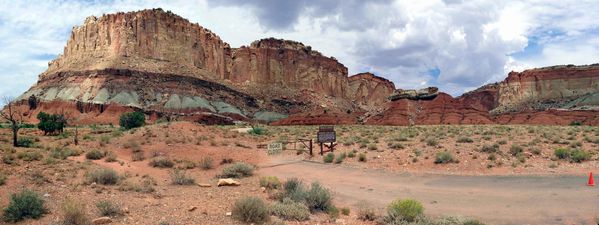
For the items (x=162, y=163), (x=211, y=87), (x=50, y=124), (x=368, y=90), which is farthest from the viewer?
(x=368, y=90)

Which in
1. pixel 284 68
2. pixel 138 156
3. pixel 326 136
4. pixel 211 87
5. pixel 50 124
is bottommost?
pixel 138 156

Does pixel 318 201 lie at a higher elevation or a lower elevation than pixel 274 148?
lower

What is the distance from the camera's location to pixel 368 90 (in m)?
143

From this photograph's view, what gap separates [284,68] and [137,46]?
4114 cm

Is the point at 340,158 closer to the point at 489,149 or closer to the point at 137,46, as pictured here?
the point at 489,149

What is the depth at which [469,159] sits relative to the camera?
1914 centimetres

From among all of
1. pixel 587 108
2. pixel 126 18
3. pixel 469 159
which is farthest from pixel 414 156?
pixel 126 18

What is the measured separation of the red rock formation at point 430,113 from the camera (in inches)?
2680

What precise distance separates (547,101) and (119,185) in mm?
104677

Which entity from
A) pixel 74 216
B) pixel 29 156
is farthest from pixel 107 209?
pixel 29 156

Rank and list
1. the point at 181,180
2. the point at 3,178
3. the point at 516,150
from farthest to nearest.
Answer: the point at 516,150 < the point at 181,180 < the point at 3,178

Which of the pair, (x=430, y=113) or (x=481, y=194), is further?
(x=430, y=113)

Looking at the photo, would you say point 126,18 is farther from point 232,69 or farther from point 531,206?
point 531,206

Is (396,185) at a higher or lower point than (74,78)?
lower
